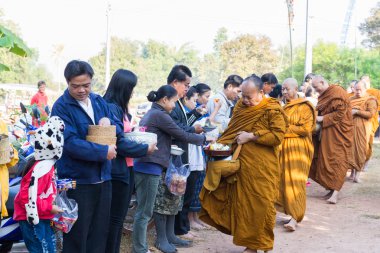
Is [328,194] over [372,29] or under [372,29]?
under

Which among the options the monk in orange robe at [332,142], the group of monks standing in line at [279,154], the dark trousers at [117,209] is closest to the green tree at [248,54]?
the group of monks standing in line at [279,154]

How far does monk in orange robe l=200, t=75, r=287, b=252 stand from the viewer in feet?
20.3

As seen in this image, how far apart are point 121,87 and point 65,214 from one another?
1.34 metres

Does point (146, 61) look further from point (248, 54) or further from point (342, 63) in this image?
point (342, 63)

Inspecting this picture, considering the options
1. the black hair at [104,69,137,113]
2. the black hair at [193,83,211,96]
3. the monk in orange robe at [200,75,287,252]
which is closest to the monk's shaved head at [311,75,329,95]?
the black hair at [193,83,211,96]

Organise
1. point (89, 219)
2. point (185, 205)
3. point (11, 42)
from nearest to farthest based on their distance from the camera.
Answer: point (11, 42), point (89, 219), point (185, 205)

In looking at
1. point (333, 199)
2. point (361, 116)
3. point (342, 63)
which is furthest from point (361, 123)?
point (342, 63)

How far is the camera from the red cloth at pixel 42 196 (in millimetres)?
3885

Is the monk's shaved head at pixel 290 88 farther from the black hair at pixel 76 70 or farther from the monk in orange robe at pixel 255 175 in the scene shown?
the black hair at pixel 76 70

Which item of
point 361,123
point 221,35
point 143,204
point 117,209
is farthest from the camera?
point 221,35

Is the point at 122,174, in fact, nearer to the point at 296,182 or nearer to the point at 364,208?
the point at 296,182

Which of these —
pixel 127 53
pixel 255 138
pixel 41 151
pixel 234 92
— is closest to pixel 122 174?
pixel 41 151

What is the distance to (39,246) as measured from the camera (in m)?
4.04

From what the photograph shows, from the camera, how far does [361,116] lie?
1183 centimetres
